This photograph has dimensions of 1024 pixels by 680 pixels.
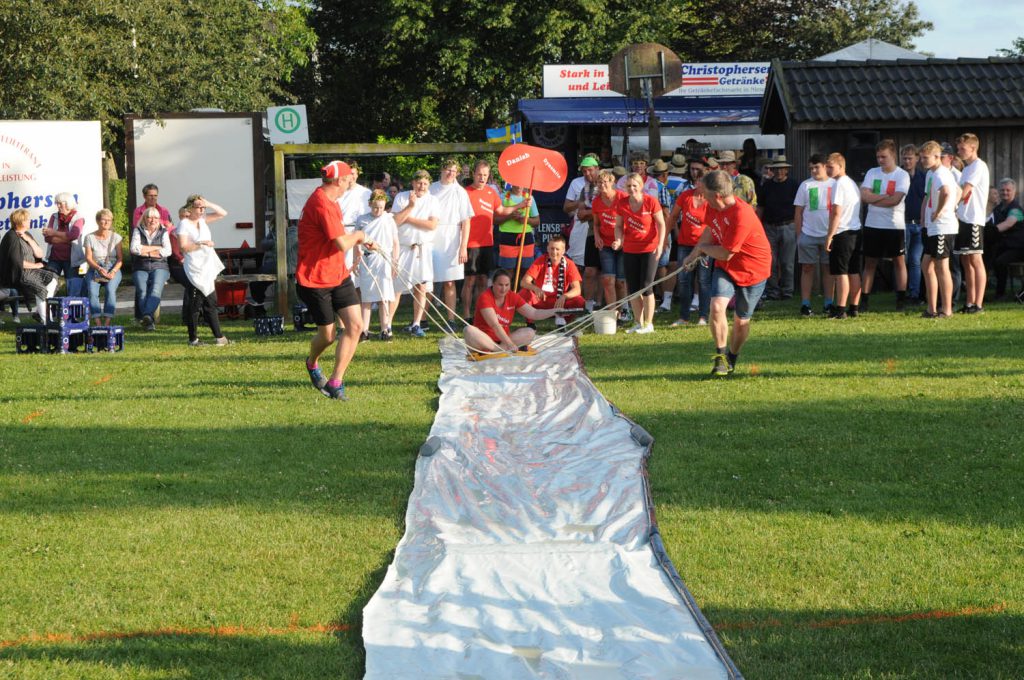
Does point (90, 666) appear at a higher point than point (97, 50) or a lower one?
lower

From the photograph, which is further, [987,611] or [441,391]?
[441,391]

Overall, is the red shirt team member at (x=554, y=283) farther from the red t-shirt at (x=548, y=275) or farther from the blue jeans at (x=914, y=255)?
the blue jeans at (x=914, y=255)

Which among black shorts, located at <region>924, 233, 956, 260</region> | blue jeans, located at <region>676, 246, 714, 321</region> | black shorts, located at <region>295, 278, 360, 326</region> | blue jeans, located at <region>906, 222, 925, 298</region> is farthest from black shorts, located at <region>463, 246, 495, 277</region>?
black shorts, located at <region>295, 278, 360, 326</region>

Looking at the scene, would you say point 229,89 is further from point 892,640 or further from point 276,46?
point 892,640

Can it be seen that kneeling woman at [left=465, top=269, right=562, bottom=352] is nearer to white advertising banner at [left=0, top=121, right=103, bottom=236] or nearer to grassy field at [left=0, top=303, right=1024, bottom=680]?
grassy field at [left=0, top=303, right=1024, bottom=680]

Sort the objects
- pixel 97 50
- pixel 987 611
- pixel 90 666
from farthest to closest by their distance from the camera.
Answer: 1. pixel 97 50
2. pixel 987 611
3. pixel 90 666

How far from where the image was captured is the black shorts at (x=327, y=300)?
10.7 meters

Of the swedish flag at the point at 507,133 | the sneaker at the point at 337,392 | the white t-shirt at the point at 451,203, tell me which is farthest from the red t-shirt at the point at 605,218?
the swedish flag at the point at 507,133

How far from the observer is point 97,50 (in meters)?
26.0

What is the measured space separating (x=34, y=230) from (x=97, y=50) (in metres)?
8.00

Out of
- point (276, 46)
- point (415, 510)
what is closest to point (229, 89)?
point (276, 46)

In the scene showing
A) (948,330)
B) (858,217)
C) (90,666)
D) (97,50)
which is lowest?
(90,666)

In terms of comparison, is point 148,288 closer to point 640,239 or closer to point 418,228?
point 418,228

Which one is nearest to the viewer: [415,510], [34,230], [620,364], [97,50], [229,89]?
[415,510]
